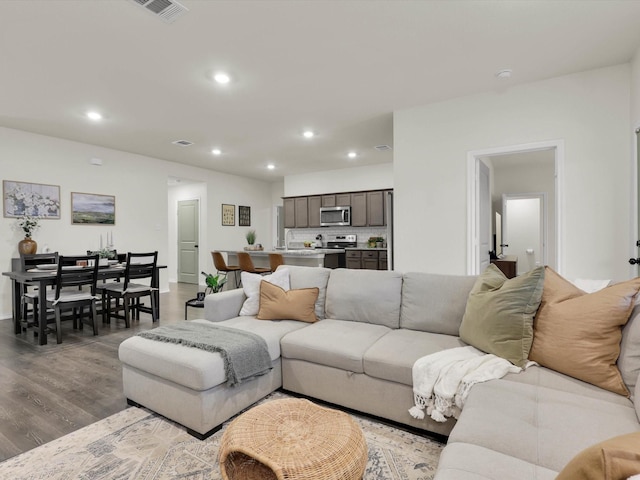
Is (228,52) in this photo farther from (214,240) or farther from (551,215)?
(551,215)

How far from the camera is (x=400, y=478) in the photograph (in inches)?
64.4

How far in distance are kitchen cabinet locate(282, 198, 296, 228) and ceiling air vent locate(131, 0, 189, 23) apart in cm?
635

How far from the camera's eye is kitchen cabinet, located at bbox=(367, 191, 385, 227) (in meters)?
7.62

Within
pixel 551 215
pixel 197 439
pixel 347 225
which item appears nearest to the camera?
pixel 197 439

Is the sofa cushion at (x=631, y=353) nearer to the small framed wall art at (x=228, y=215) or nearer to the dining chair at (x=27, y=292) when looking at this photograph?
the dining chair at (x=27, y=292)

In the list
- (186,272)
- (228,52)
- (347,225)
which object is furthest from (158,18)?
(186,272)

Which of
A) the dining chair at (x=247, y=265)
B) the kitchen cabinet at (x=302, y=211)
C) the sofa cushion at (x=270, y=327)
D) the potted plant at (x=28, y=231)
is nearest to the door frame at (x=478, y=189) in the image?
the sofa cushion at (x=270, y=327)

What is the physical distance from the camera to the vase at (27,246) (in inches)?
189

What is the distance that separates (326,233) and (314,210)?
0.66m

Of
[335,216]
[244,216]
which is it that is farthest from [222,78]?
[244,216]

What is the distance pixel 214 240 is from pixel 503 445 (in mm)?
7716

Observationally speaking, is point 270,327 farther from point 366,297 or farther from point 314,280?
point 366,297

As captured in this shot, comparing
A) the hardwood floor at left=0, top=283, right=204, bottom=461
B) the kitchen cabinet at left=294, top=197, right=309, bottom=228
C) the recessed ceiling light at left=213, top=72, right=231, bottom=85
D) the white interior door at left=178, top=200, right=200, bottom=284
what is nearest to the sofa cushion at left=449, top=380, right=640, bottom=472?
the hardwood floor at left=0, top=283, right=204, bottom=461

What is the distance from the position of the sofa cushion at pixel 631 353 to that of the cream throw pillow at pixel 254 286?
223cm
